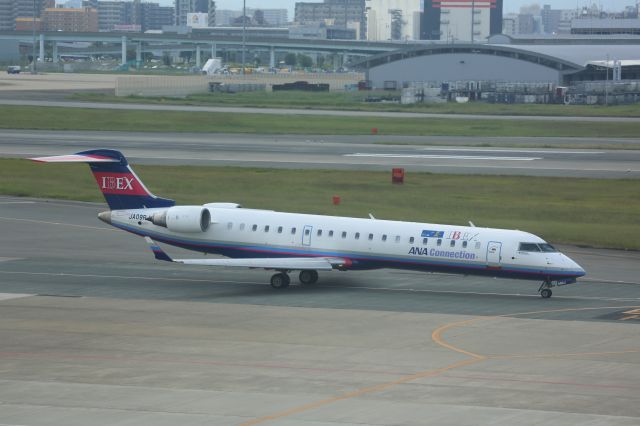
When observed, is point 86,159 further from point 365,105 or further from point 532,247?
point 365,105

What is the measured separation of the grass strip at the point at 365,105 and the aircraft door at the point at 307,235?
296 ft

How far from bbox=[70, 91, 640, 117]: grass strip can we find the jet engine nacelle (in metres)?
90.8

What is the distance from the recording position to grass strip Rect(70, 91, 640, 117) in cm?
13362

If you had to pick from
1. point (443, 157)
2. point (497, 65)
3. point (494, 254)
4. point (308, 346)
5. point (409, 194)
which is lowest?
point (308, 346)

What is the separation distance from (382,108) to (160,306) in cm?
10220

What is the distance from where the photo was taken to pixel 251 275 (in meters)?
47.2

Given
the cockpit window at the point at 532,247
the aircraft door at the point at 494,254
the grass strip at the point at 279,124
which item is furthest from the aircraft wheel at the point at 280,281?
the grass strip at the point at 279,124

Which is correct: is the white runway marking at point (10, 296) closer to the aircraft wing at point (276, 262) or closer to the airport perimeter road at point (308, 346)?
the airport perimeter road at point (308, 346)

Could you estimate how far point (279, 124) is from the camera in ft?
378

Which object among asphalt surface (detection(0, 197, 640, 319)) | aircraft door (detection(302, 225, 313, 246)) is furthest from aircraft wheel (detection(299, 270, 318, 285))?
aircraft door (detection(302, 225, 313, 246))

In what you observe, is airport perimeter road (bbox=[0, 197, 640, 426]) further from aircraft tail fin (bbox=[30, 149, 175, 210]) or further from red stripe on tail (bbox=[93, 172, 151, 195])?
red stripe on tail (bbox=[93, 172, 151, 195])

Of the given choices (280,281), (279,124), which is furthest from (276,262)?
(279,124)

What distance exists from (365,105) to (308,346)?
112138 mm

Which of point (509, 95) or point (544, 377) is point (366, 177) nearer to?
point (544, 377)
